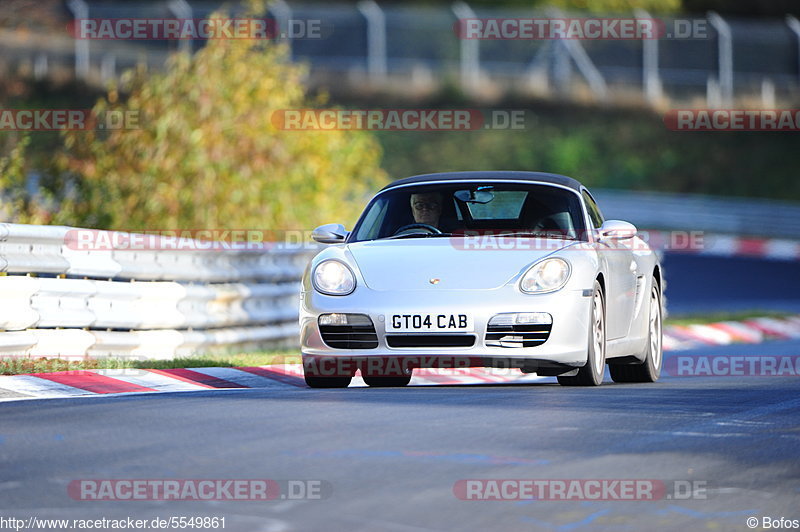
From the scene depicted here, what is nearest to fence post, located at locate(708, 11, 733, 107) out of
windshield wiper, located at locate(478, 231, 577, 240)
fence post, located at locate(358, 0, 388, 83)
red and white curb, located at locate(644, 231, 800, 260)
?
red and white curb, located at locate(644, 231, 800, 260)

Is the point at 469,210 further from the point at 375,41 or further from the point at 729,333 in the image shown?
the point at 375,41

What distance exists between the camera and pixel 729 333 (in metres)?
20.0

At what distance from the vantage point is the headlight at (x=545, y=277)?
9.84 m

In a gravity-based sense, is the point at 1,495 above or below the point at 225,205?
below

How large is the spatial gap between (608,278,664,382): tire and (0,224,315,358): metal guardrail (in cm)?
366

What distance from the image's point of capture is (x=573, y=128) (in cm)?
4744

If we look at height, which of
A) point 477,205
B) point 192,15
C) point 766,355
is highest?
point 192,15

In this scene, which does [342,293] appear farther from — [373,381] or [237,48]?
[237,48]

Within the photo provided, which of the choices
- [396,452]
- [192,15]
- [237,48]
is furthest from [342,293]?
[192,15]

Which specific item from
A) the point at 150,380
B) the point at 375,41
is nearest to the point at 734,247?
the point at 375,41

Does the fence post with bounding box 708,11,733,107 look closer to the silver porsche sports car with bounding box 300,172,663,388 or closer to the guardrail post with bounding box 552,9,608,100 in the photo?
the guardrail post with bounding box 552,9,608,100

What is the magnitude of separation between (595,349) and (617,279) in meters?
0.80

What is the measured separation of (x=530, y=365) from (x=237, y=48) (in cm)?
1275

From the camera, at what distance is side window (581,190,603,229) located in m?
11.3
